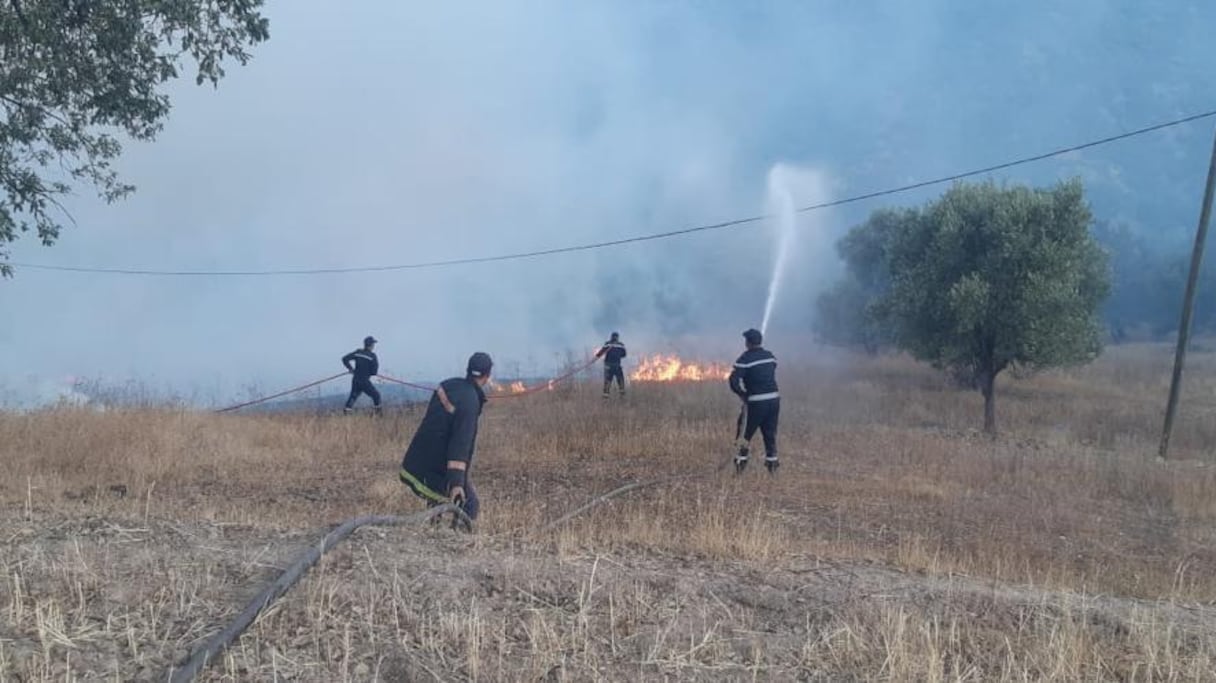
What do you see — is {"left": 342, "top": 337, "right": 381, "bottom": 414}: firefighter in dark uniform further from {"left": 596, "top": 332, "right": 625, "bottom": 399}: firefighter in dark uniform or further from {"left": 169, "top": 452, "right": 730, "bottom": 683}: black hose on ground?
{"left": 169, "top": 452, "right": 730, "bottom": 683}: black hose on ground

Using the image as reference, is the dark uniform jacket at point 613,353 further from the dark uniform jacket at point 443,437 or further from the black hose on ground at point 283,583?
the dark uniform jacket at point 443,437

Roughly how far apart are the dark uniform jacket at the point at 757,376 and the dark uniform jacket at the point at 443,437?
19.7ft

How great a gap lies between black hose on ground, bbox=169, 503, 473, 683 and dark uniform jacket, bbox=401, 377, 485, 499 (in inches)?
13.7

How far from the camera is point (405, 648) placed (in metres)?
4.64

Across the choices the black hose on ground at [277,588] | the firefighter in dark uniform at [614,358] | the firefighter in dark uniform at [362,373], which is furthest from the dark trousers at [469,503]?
the firefighter in dark uniform at [614,358]

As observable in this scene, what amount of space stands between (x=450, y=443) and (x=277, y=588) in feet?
7.08

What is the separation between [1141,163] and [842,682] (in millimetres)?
105127

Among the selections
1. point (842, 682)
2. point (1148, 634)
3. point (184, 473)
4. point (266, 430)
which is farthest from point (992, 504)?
point (266, 430)

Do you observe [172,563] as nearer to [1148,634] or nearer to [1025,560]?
[1148,634]

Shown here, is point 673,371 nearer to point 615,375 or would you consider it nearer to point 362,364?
point 615,375

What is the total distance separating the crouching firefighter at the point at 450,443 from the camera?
276 inches

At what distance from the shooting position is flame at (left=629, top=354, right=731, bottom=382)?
26.0 m

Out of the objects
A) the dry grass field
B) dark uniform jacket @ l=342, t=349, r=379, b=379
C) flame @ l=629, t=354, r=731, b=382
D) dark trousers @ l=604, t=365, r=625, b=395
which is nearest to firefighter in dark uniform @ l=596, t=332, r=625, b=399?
dark trousers @ l=604, t=365, r=625, b=395

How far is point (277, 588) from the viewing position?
500 centimetres
